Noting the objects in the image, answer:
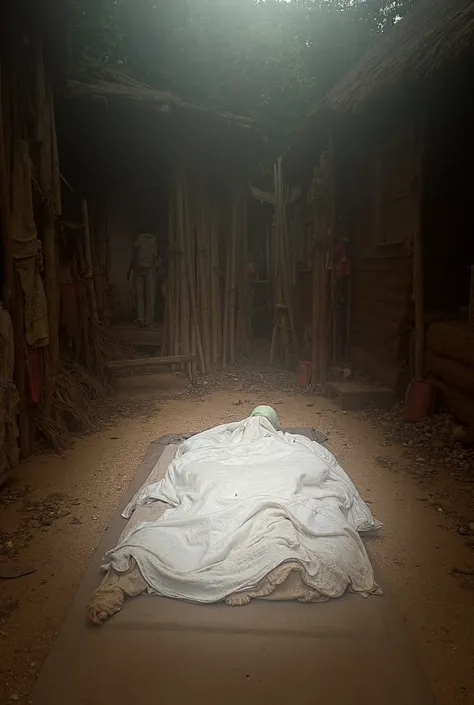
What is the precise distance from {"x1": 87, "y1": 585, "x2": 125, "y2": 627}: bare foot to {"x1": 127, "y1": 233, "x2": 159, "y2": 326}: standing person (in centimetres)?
670

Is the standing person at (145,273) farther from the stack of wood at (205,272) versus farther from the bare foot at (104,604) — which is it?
the bare foot at (104,604)

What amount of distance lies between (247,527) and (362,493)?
58.3 inches

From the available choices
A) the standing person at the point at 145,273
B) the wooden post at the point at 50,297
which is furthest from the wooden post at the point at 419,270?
the standing person at the point at 145,273

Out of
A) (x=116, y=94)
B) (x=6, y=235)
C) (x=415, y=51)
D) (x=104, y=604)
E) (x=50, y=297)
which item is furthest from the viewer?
(x=116, y=94)

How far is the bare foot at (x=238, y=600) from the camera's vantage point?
2.28 metres

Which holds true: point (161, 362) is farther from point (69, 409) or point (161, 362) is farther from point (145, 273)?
point (145, 273)

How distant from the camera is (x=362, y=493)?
149 inches

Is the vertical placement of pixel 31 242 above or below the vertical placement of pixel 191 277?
above

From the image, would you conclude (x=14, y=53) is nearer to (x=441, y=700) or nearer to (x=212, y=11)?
(x=441, y=700)

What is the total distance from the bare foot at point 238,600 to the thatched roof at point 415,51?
13.5ft

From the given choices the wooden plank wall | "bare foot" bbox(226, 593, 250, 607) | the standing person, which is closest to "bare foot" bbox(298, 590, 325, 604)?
"bare foot" bbox(226, 593, 250, 607)

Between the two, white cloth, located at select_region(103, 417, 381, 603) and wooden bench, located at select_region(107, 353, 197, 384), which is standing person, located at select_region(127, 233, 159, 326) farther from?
white cloth, located at select_region(103, 417, 381, 603)

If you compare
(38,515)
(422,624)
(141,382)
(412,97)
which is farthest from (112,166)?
(422,624)

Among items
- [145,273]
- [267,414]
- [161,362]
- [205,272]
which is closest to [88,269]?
[161,362]
